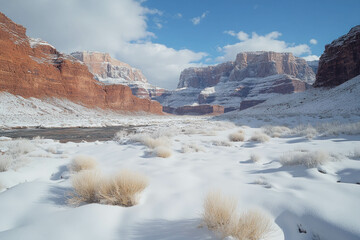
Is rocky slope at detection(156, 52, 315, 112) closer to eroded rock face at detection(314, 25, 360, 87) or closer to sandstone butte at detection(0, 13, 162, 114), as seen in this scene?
eroded rock face at detection(314, 25, 360, 87)

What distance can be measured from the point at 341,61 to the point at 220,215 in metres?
65.3

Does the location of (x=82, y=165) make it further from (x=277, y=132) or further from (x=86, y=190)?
(x=277, y=132)

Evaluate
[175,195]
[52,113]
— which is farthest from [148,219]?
[52,113]

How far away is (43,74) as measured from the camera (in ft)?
150

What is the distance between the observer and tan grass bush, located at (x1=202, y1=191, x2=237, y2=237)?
58.5 inches

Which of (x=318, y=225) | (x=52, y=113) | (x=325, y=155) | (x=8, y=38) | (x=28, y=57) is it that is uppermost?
(x=8, y=38)

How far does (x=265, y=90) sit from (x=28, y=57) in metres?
127

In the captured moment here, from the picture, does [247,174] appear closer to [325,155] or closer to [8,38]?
[325,155]

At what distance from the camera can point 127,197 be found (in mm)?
2137

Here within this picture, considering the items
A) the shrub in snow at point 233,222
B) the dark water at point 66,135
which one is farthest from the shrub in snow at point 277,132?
the dark water at point 66,135

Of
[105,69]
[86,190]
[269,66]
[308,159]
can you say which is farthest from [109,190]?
[105,69]

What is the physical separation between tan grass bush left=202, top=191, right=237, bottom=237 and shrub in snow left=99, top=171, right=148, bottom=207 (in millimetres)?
952

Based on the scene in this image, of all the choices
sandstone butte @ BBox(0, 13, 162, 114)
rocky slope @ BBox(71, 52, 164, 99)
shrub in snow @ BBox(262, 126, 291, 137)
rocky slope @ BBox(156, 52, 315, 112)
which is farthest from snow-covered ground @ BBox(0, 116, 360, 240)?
rocky slope @ BBox(71, 52, 164, 99)

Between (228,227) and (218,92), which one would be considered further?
(218,92)
